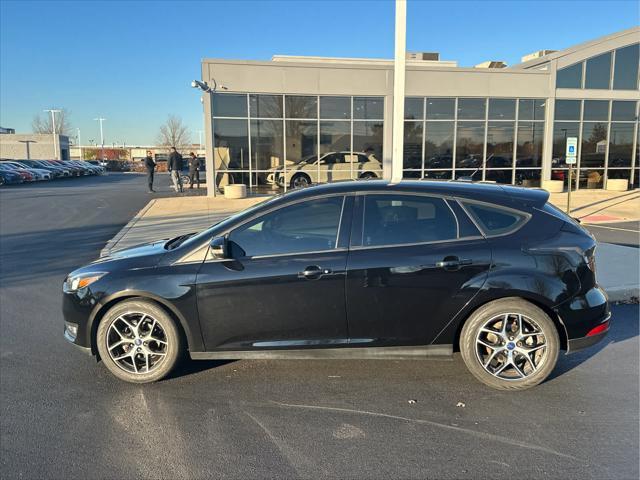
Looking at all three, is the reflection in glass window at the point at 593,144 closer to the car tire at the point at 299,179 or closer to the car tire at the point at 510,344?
the car tire at the point at 299,179

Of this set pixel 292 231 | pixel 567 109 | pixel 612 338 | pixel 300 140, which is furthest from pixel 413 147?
pixel 292 231

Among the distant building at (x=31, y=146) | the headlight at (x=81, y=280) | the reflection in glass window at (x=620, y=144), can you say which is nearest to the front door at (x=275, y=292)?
the headlight at (x=81, y=280)

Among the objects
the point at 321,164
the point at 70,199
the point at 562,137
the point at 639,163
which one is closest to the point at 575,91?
the point at 562,137

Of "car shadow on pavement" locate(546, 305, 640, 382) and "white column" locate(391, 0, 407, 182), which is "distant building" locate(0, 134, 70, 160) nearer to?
"white column" locate(391, 0, 407, 182)

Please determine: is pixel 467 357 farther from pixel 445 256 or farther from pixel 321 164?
pixel 321 164

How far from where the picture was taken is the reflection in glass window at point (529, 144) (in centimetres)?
2120

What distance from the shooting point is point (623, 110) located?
864 inches

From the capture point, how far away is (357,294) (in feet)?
11.8

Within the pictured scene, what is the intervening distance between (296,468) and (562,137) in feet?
75.3

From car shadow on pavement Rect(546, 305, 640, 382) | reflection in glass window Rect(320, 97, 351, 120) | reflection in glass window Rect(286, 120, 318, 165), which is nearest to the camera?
car shadow on pavement Rect(546, 305, 640, 382)

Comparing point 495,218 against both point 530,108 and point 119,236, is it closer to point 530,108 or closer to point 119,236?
point 119,236

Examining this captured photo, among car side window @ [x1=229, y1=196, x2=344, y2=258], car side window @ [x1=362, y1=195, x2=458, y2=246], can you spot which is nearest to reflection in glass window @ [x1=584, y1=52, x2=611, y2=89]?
car side window @ [x1=362, y1=195, x2=458, y2=246]

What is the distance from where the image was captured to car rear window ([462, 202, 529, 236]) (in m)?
3.69

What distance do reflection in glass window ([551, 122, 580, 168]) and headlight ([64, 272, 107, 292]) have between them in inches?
872
